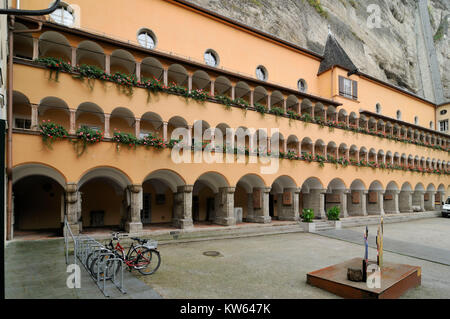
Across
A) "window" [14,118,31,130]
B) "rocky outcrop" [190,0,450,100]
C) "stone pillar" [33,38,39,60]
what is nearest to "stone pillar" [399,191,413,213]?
"rocky outcrop" [190,0,450,100]

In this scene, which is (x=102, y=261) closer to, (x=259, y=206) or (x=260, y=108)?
(x=259, y=206)

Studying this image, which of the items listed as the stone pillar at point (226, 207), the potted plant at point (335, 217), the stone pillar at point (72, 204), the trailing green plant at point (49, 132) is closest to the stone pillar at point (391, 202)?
the potted plant at point (335, 217)

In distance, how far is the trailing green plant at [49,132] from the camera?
13.1m

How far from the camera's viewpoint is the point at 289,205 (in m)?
22.6

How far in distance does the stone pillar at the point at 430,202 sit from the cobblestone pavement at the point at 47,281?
40.3 metres

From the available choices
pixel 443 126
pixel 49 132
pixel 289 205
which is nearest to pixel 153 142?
Answer: pixel 49 132

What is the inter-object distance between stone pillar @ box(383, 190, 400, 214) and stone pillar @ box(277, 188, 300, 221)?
49.2 feet

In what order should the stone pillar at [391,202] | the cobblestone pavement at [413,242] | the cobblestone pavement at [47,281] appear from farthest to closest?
the stone pillar at [391,202]
the cobblestone pavement at [413,242]
the cobblestone pavement at [47,281]

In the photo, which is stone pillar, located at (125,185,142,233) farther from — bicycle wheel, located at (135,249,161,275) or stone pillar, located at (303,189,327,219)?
stone pillar, located at (303,189,327,219)

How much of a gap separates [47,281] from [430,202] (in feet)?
140

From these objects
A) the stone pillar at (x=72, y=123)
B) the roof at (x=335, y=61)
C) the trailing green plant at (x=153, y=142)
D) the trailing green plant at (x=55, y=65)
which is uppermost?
the roof at (x=335, y=61)

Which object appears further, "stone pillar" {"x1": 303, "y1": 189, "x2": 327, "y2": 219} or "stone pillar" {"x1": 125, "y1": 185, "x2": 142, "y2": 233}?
"stone pillar" {"x1": 303, "y1": 189, "x2": 327, "y2": 219}

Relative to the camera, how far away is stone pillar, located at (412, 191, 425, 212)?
1346 inches

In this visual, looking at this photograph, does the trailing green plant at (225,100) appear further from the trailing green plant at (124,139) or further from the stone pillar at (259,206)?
the stone pillar at (259,206)
